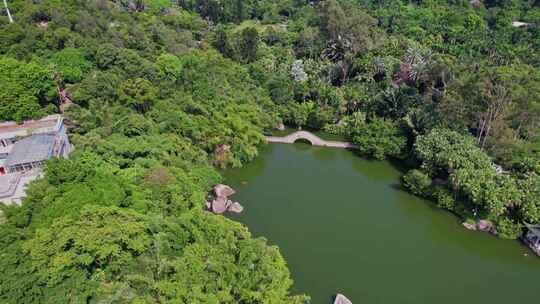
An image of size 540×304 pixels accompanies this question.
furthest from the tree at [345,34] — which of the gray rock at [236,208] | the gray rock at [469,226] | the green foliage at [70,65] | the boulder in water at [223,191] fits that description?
the green foliage at [70,65]

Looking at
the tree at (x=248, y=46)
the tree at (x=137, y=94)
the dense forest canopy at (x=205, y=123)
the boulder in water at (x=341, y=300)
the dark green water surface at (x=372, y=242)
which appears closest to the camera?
the dense forest canopy at (x=205, y=123)

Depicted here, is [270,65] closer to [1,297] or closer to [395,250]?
[395,250]

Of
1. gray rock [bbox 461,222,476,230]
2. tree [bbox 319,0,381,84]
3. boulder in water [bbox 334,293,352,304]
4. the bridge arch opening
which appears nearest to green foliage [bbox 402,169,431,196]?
gray rock [bbox 461,222,476,230]

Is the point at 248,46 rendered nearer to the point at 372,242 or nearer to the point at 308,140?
the point at 308,140

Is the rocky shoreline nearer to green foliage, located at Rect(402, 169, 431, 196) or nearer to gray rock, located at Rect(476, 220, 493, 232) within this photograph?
green foliage, located at Rect(402, 169, 431, 196)

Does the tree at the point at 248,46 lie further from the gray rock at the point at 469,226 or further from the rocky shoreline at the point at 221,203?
the gray rock at the point at 469,226

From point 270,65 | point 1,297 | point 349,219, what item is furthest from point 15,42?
point 349,219
